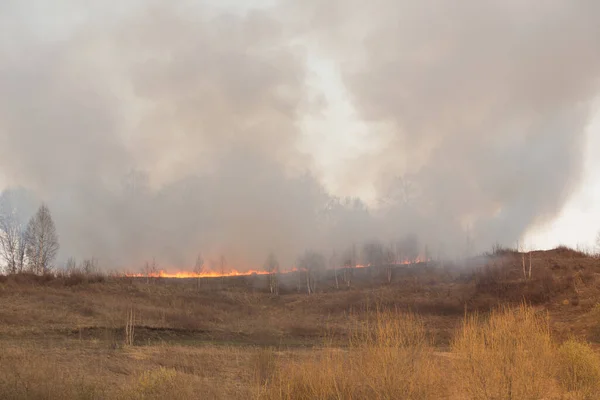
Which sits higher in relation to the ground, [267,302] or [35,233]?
[35,233]

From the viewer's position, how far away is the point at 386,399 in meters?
9.34

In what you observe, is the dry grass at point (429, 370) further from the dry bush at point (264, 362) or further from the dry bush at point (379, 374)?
the dry bush at point (264, 362)

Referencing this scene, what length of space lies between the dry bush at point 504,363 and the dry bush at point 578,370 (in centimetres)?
418

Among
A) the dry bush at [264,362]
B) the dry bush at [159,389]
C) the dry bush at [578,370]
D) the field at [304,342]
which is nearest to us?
the field at [304,342]

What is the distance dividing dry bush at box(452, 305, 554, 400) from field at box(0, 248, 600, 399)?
29mm

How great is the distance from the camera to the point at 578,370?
14.4 meters

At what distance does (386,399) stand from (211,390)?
601cm

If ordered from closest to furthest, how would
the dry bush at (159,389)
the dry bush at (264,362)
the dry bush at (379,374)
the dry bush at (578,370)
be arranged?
1. the dry bush at (379,374)
2. the dry bush at (159,389)
3. the dry bush at (578,370)
4. the dry bush at (264,362)

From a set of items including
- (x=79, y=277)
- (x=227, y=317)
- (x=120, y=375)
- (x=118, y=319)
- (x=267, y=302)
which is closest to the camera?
(x=120, y=375)

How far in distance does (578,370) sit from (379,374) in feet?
30.0

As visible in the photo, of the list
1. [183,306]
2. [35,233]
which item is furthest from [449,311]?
[35,233]

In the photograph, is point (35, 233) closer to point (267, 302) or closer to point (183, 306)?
point (183, 306)

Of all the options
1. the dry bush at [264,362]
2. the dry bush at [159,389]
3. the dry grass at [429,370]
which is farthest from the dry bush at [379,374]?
the dry bush at [264,362]

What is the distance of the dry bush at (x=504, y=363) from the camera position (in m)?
9.52
